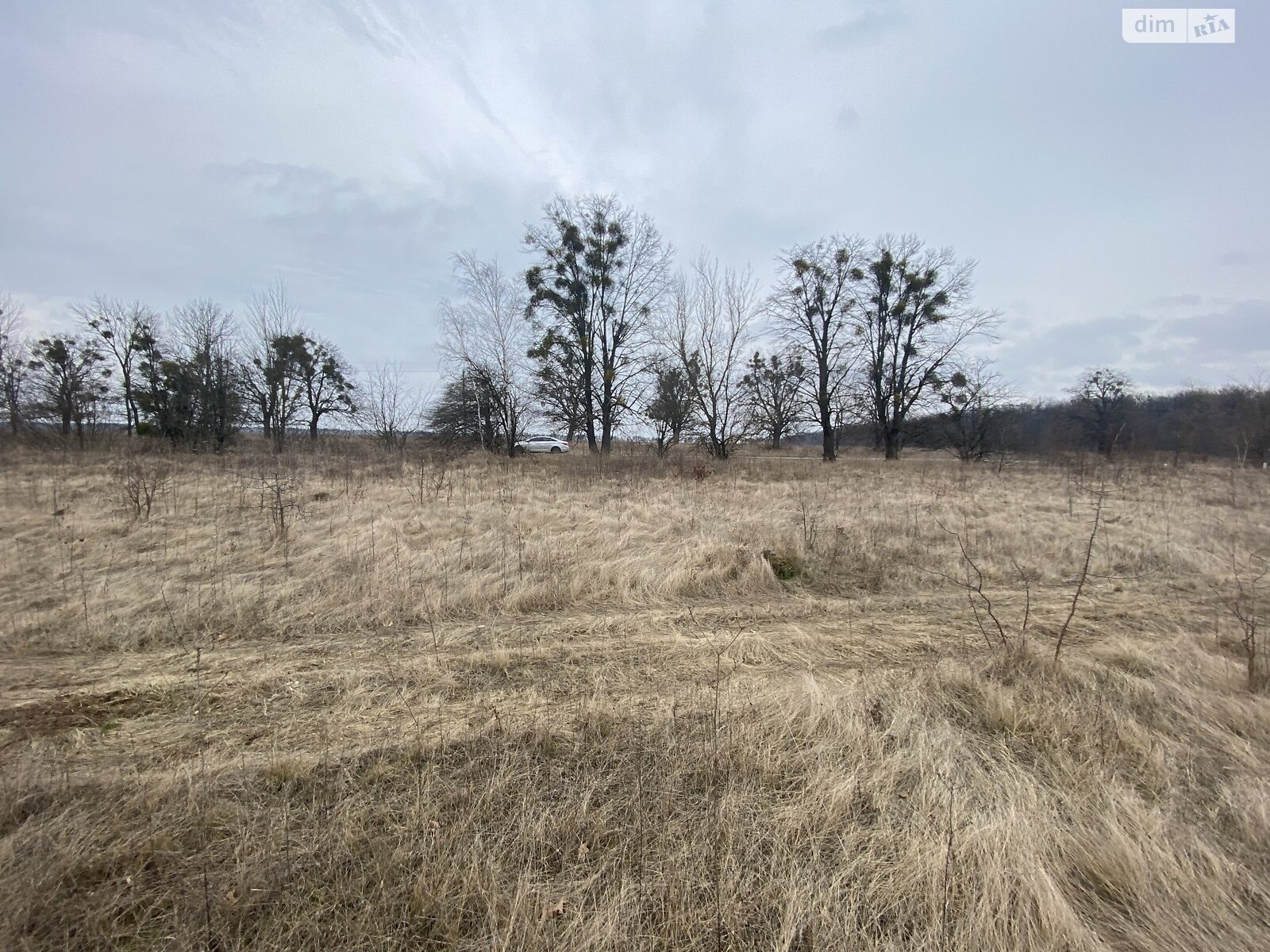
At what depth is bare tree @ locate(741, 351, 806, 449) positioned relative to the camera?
25891 mm

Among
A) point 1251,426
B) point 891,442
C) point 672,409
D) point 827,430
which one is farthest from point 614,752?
point 1251,426

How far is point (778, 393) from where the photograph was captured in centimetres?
2769

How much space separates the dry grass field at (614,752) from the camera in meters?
1.59

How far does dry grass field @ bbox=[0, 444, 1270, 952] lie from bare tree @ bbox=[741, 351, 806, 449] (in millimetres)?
20377

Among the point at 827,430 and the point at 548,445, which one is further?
the point at 548,445

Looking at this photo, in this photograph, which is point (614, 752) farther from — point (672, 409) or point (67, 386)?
point (67, 386)

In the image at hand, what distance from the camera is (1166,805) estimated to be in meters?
2.10

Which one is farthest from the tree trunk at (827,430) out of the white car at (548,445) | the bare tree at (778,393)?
the white car at (548,445)

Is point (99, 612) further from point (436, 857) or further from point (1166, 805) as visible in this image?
point (1166, 805)

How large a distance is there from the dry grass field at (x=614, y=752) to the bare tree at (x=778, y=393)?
20377mm

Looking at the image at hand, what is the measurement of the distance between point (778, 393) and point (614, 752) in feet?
90.0

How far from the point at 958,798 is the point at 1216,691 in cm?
254

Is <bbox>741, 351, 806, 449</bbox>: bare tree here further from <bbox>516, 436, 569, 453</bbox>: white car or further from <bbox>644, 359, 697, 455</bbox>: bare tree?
<bbox>516, 436, 569, 453</bbox>: white car

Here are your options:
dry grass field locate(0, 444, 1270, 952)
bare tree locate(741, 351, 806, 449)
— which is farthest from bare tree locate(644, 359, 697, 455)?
dry grass field locate(0, 444, 1270, 952)
